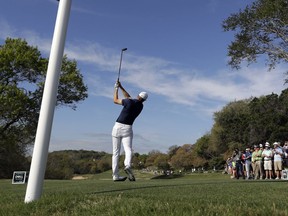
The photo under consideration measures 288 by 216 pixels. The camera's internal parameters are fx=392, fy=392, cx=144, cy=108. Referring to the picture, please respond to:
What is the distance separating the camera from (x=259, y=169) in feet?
68.3

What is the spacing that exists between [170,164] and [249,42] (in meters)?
87.7

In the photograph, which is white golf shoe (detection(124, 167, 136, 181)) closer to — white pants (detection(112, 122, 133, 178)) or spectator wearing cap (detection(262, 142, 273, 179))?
white pants (detection(112, 122, 133, 178))

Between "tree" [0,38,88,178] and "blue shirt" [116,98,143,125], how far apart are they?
21804 mm

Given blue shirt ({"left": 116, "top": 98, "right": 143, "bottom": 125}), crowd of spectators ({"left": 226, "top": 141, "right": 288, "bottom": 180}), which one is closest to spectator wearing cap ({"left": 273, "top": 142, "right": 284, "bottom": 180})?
crowd of spectators ({"left": 226, "top": 141, "right": 288, "bottom": 180})

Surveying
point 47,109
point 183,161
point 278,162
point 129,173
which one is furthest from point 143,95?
point 183,161

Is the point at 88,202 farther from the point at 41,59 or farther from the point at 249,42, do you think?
the point at 41,59

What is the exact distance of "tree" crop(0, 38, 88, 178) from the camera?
101 feet

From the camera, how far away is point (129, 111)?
10516 millimetres

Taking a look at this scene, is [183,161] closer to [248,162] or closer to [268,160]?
[248,162]

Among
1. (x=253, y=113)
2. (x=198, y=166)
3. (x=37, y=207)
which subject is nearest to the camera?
(x=37, y=207)

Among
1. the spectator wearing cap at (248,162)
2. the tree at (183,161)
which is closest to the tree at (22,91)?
the spectator wearing cap at (248,162)

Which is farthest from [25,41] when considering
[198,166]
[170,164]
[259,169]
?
[170,164]

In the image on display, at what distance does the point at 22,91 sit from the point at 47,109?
2630cm

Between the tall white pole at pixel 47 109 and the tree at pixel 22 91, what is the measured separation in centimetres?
2517
